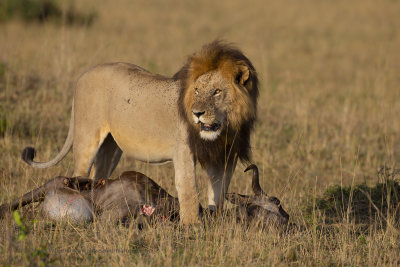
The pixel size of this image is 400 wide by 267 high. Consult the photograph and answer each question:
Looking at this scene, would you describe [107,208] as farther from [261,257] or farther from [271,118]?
[271,118]

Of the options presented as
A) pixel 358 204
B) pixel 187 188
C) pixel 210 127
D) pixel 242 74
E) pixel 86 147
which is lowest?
pixel 358 204

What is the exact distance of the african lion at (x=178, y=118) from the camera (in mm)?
4434

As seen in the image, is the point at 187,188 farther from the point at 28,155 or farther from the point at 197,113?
the point at 28,155

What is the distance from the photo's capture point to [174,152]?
4773 mm

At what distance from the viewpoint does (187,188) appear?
4605 millimetres

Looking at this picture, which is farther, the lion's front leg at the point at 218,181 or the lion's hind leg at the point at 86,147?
the lion's hind leg at the point at 86,147

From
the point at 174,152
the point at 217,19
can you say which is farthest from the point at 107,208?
the point at 217,19

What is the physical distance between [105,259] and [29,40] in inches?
364

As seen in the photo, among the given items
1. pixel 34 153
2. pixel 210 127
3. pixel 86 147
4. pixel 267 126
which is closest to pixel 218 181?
pixel 210 127

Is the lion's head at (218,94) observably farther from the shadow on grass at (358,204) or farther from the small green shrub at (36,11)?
the small green shrub at (36,11)

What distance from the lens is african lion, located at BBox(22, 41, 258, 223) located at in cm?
443

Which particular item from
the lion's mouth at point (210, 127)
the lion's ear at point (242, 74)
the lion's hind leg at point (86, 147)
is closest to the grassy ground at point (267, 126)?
the lion's hind leg at point (86, 147)

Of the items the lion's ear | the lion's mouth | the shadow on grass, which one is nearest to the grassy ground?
the shadow on grass

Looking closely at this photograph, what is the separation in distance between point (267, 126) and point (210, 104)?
3.86m
